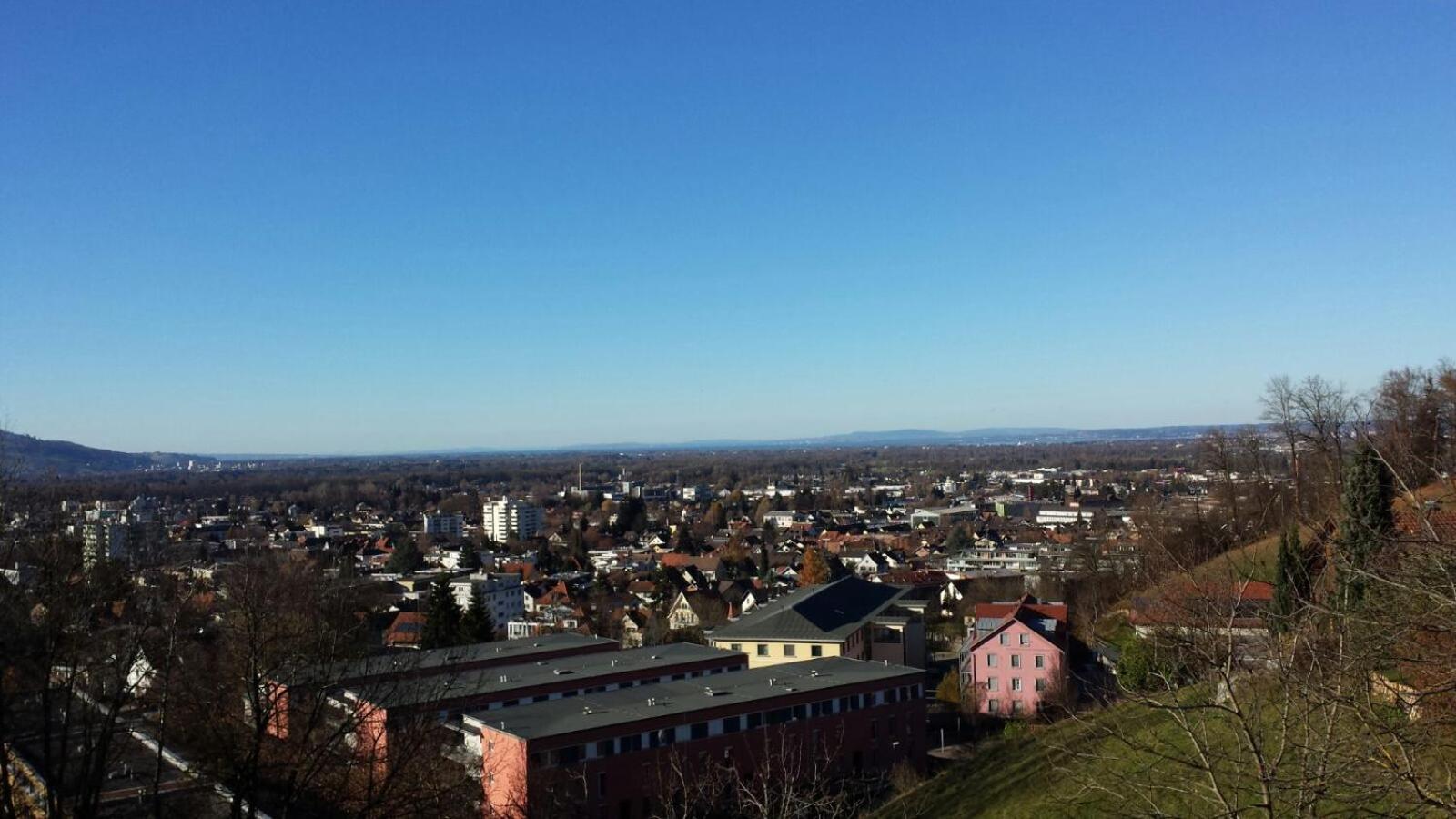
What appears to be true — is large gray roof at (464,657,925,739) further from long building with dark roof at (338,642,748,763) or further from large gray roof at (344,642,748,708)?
large gray roof at (344,642,748,708)

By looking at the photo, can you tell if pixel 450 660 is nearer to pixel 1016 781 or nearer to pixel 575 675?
pixel 575 675

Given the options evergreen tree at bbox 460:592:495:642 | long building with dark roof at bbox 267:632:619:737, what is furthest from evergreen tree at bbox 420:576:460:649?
long building with dark roof at bbox 267:632:619:737

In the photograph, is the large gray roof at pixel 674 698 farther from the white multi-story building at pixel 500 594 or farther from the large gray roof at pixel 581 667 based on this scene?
the white multi-story building at pixel 500 594

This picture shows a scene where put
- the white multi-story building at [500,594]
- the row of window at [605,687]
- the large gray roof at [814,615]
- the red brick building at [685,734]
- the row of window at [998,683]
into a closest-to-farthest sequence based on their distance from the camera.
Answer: the red brick building at [685,734] → the row of window at [605,687] → the row of window at [998,683] → the large gray roof at [814,615] → the white multi-story building at [500,594]

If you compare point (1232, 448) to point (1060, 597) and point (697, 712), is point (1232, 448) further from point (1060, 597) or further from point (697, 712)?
point (697, 712)

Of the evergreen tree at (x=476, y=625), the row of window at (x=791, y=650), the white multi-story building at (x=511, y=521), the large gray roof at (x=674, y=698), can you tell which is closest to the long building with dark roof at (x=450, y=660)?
the large gray roof at (x=674, y=698)

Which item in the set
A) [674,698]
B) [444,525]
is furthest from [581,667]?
[444,525]

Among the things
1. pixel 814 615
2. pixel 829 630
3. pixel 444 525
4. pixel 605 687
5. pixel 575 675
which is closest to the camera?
pixel 575 675
